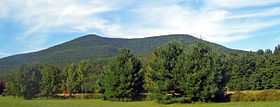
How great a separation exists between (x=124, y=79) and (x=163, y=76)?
45.8 feet

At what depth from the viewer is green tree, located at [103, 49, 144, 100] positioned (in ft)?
287

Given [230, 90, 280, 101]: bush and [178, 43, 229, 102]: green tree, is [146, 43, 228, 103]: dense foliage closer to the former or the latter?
[178, 43, 229, 102]: green tree

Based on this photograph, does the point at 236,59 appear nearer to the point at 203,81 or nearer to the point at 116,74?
the point at 116,74

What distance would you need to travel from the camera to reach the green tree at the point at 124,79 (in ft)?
287

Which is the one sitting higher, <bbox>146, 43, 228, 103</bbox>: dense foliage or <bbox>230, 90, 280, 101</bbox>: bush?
<bbox>146, 43, 228, 103</bbox>: dense foliage

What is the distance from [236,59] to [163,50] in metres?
59.9

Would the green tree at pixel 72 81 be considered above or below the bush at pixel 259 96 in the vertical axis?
above

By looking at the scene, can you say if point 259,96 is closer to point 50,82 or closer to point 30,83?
point 50,82

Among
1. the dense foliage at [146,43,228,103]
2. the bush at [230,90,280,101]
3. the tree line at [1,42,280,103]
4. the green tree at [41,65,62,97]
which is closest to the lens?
the bush at [230,90,280,101]

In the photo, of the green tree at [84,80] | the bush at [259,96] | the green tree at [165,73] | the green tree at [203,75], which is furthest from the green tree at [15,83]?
the bush at [259,96]

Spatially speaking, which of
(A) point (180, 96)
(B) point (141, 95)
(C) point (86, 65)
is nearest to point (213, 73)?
(A) point (180, 96)

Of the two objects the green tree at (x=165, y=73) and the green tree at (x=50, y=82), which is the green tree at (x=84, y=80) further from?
the green tree at (x=165, y=73)

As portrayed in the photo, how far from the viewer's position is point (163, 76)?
75.8m

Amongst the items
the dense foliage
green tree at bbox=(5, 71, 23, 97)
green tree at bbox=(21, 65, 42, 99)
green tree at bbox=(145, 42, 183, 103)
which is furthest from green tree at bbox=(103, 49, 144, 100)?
green tree at bbox=(5, 71, 23, 97)
